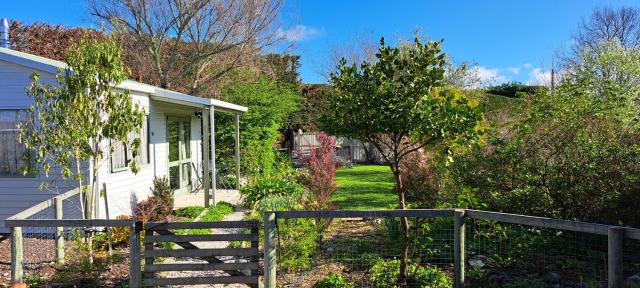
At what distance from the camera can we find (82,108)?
5863 mm

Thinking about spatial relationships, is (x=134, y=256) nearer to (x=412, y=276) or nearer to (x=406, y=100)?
(x=412, y=276)

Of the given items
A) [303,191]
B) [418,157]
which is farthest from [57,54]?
[418,157]

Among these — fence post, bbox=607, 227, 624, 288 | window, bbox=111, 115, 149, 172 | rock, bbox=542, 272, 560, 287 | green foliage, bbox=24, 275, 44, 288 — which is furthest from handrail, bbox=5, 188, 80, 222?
rock, bbox=542, 272, 560, 287

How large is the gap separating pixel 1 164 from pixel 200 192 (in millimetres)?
5871

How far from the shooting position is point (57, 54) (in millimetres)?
21422

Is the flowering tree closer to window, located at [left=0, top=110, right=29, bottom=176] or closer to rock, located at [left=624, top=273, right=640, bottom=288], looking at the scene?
rock, located at [left=624, top=273, right=640, bottom=288]

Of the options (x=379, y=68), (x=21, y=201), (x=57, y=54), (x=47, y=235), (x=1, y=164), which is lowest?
(x=47, y=235)

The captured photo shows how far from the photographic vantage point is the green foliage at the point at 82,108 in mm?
5906

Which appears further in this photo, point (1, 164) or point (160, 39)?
point (160, 39)

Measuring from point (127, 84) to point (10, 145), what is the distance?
2150 mm

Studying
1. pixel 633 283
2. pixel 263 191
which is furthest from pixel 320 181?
pixel 633 283

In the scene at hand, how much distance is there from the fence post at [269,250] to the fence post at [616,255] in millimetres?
3112

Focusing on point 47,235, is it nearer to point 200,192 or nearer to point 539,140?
point 200,192

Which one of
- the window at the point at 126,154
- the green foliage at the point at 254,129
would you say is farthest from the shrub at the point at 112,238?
the green foliage at the point at 254,129
